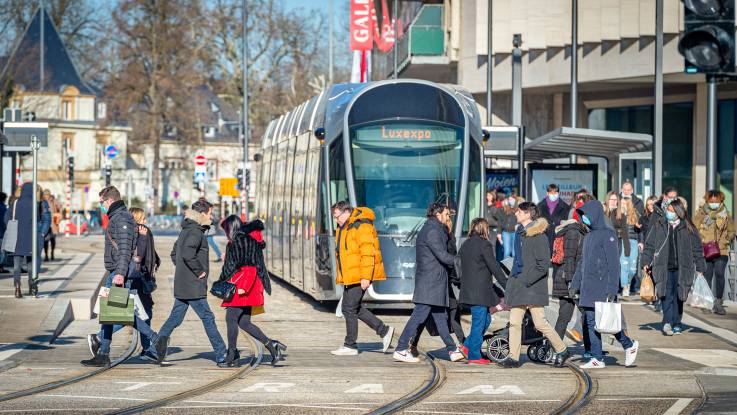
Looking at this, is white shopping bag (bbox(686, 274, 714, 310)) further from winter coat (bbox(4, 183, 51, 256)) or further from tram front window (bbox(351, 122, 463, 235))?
winter coat (bbox(4, 183, 51, 256))

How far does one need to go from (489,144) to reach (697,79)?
38.9ft

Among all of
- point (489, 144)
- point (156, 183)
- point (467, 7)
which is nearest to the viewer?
point (489, 144)

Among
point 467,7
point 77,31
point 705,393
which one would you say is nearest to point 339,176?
point 705,393

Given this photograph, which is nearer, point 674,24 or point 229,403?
point 229,403

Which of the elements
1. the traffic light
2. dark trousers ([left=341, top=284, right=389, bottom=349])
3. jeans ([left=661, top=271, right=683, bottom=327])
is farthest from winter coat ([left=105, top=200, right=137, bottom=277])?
jeans ([left=661, top=271, right=683, bottom=327])

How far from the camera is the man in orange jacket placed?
15.2 meters

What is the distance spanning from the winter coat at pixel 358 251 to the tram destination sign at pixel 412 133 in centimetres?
546

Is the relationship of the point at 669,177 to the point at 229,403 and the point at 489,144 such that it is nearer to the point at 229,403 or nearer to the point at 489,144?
the point at 489,144

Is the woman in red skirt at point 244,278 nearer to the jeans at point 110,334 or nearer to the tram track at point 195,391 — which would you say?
the tram track at point 195,391

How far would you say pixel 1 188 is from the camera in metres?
29.3

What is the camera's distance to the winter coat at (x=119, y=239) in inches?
561

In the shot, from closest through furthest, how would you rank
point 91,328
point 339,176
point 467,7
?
point 91,328 < point 339,176 < point 467,7

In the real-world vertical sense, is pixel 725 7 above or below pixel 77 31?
below

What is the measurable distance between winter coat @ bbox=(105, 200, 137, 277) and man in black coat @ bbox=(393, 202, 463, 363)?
288cm
